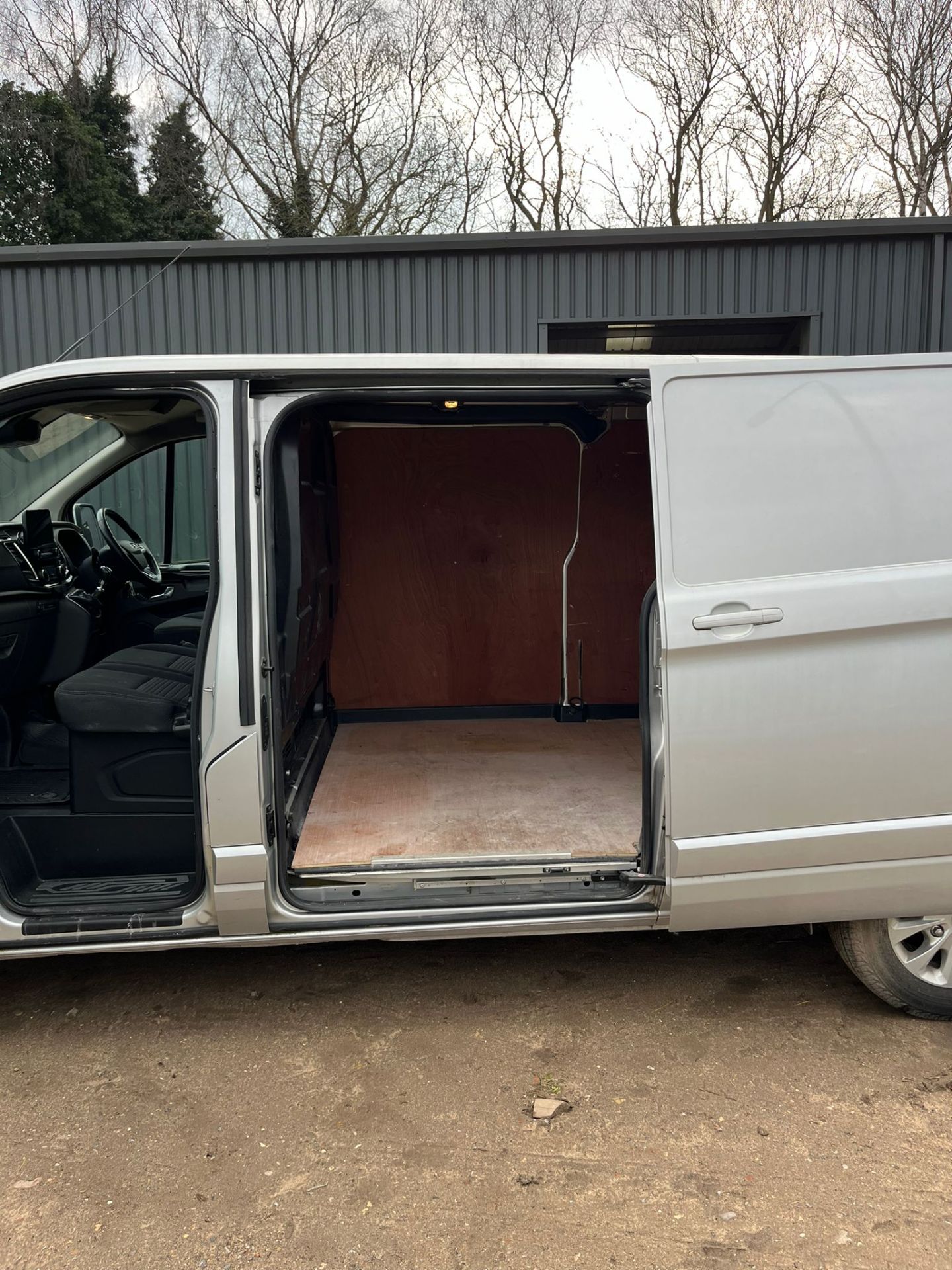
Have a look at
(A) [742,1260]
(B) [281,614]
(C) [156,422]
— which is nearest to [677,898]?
(A) [742,1260]

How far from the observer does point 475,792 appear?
11.1 feet

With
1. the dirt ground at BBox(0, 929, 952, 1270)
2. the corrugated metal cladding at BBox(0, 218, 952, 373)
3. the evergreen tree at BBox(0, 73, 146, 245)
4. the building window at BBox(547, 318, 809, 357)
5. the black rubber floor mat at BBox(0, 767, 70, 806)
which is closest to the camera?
the dirt ground at BBox(0, 929, 952, 1270)

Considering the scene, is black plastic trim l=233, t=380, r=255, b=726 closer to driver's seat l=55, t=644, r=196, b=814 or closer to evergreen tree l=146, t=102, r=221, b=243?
driver's seat l=55, t=644, r=196, b=814

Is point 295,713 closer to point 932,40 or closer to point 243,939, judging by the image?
point 243,939

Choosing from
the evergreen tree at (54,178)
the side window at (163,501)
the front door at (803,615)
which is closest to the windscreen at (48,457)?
the side window at (163,501)

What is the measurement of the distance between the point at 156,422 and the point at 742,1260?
11.5 ft

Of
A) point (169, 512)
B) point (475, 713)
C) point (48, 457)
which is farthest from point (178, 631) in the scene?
point (475, 713)

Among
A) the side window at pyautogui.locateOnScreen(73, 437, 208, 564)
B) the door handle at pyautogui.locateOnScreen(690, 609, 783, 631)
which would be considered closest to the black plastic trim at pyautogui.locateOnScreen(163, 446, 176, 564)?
the side window at pyautogui.locateOnScreen(73, 437, 208, 564)

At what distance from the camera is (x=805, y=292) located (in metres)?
8.20

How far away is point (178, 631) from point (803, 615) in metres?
2.80

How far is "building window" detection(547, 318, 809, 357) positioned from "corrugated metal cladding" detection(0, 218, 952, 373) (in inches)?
7.5

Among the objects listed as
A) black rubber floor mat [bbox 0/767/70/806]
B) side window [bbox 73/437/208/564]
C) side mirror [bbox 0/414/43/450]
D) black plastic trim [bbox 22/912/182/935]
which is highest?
side mirror [bbox 0/414/43/450]

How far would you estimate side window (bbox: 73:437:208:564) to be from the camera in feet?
13.3

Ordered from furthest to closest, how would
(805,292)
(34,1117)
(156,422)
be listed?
1. (805,292)
2. (156,422)
3. (34,1117)
